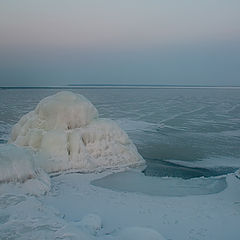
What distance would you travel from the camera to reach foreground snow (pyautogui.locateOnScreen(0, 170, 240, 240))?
7.69 m

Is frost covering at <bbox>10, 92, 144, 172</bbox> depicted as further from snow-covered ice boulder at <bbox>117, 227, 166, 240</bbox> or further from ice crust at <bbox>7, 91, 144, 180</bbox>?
snow-covered ice boulder at <bbox>117, 227, 166, 240</bbox>

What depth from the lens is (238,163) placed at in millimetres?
16438

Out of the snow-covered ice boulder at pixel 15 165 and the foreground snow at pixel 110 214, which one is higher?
the snow-covered ice boulder at pixel 15 165

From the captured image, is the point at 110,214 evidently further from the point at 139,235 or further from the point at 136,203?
the point at 139,235

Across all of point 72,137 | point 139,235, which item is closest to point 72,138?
point 72,137

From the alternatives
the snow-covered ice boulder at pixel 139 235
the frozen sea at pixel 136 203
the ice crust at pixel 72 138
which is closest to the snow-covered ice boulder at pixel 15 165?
the frozen sea at pixel 136 203

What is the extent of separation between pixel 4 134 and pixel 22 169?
44.3ft

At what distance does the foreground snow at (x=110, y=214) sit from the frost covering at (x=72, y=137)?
7.43 ft

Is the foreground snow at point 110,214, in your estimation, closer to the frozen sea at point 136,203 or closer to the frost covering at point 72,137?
the frozen sea at point 136,203

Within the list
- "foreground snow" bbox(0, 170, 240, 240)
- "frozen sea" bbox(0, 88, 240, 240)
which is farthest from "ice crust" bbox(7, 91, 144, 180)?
"foreground snow" bbox(0, 170, 240, 240)

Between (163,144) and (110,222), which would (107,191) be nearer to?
(110,222)

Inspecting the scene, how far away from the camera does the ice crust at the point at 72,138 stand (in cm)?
1440

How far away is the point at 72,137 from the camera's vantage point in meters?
15.0

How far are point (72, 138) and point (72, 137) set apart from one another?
57 mm
